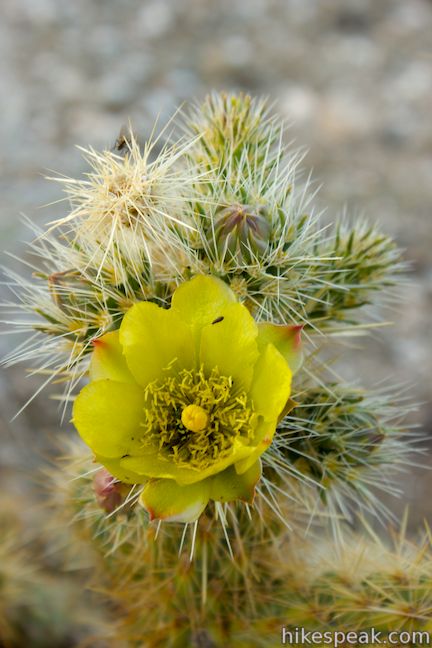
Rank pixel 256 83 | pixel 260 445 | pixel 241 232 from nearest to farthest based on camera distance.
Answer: pixel 260 445 < pixel 241 232 < pixel 256 83

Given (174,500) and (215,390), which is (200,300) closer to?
(215,390)

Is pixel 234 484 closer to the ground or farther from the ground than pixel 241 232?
closer to the ground

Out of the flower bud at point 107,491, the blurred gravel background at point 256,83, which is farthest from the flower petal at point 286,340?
the blurred gravel background at point 256,83

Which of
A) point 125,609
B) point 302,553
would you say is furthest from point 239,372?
point 125,609

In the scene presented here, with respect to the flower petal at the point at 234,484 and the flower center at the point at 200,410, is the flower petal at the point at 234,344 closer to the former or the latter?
the flower center at the point at 200,410

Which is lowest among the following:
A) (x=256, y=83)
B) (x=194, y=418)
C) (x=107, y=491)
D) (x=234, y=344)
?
(x=107, y=491)

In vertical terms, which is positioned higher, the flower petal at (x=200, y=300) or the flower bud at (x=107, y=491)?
the flower petal at (x=200, y=300)

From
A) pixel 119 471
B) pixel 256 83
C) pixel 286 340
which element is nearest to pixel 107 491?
pixel 119 471

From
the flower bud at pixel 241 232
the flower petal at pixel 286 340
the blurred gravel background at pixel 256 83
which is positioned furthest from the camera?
the blurred gravel background at pixel 256 83
